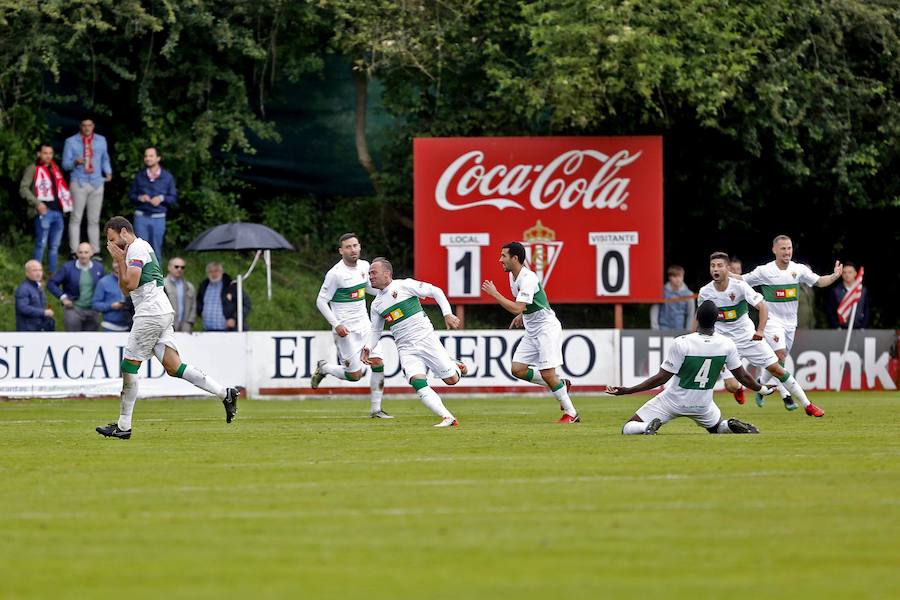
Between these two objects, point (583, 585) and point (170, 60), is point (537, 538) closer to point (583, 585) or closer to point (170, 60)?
point (583, 585)

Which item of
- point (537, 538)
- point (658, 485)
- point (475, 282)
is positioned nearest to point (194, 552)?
point (537, 538)

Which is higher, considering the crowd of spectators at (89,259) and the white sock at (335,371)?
the crowd of spectators at (89,259)

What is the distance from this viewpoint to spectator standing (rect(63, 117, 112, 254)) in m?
28.1

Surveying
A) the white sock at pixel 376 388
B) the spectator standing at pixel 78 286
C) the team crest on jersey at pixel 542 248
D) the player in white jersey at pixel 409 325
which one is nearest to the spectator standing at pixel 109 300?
the spectator standing at pixel 78 286

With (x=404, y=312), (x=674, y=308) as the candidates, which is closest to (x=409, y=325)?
(x=404, y=312)

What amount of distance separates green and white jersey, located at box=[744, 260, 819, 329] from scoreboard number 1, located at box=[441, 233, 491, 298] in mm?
7061

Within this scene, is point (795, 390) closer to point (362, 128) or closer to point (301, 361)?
point (301, 361)

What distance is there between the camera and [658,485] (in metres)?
10.7

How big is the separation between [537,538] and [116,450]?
22.0 ft

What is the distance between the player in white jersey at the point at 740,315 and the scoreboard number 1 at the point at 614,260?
7.23 meters

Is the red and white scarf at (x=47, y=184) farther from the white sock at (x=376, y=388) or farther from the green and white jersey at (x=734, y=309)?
the green and white jersey at (x=734, y=309)

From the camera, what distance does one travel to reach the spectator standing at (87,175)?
92.1 feet

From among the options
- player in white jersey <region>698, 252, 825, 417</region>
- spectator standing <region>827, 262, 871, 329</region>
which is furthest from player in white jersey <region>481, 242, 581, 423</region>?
spectator standing <region>827, 262, 871, 329</region>

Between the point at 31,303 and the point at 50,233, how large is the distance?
125 inches
